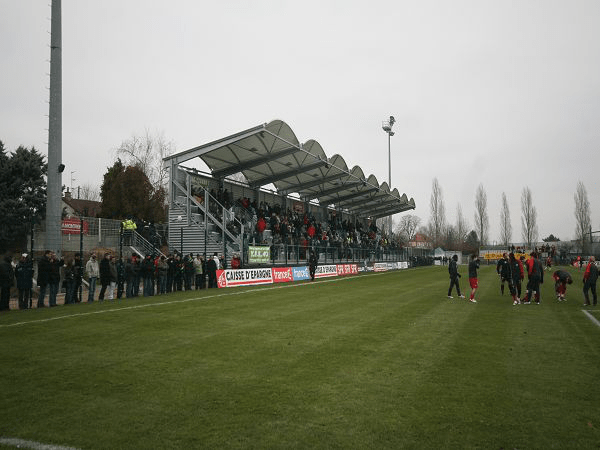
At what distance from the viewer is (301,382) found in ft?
18.9

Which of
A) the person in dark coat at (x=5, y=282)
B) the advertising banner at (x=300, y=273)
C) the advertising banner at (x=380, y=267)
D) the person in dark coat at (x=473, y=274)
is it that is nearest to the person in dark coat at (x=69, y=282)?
the person in dark coat at (x=5, y=282)

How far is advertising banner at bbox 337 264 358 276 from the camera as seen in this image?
3450 cm

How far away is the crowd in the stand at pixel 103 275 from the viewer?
45.9ft

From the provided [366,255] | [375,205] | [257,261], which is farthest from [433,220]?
[257,261]

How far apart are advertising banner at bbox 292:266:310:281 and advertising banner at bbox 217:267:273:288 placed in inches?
111

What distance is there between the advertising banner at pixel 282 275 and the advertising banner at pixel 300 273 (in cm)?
37

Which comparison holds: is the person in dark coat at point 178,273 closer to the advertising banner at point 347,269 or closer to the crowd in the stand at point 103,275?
the crowd in the stand at point 103,275

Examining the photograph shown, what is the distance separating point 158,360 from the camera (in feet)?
22.6

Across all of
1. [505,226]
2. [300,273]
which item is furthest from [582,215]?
[300,273]

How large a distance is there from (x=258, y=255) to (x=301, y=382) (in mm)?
20148

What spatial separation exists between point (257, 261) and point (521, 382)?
67.4ft

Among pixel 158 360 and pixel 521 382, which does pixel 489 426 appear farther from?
pixel 158 360

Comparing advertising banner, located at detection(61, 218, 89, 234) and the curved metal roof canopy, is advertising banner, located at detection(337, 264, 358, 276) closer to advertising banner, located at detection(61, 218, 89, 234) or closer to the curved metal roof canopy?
the curved metal roof canopy

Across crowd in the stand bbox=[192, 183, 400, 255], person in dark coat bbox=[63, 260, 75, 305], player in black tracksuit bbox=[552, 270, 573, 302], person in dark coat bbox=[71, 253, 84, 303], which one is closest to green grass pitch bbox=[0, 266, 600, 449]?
player in black tracksuit bbox=[552, 270, 573, 302]
